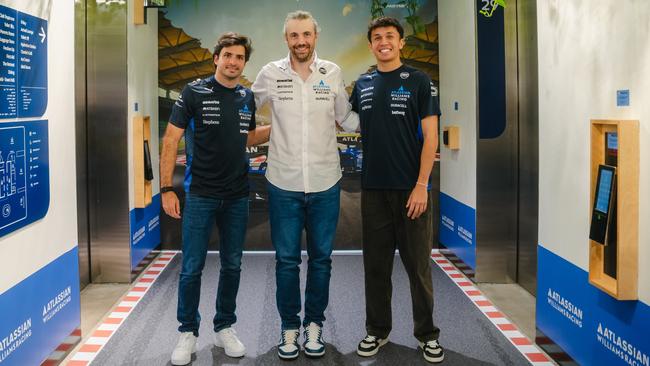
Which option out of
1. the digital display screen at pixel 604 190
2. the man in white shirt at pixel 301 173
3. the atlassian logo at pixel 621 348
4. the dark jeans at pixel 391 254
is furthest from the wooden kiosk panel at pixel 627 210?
the man in white shirt at pixel 301 173

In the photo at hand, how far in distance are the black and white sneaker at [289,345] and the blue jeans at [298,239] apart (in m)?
0.04

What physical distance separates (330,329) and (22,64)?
219cm

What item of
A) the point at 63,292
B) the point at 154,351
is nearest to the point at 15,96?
the point at 63,292

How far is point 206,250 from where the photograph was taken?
139 inches

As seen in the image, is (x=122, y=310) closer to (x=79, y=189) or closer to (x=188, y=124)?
(x=79, y=189)

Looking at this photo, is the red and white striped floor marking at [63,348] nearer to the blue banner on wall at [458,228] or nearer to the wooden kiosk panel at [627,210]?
the wooden kiosk panel at [627,210]

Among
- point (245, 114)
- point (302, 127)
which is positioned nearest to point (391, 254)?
point (302, 127)

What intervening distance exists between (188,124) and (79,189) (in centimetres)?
196

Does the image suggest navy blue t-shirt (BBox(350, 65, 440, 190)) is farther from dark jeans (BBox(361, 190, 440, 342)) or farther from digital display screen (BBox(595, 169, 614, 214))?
digital display screen (BBox(595, 169, 614, 214))

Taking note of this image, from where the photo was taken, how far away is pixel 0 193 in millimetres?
2830

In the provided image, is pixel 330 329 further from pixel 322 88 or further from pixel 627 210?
pixel 627 210

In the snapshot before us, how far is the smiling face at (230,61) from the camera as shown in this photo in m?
3.42

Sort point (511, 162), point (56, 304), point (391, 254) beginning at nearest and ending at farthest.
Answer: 1. point (56, 304)
2. point (391, 254)
3. point (511, 162)

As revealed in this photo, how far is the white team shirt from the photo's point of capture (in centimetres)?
347
